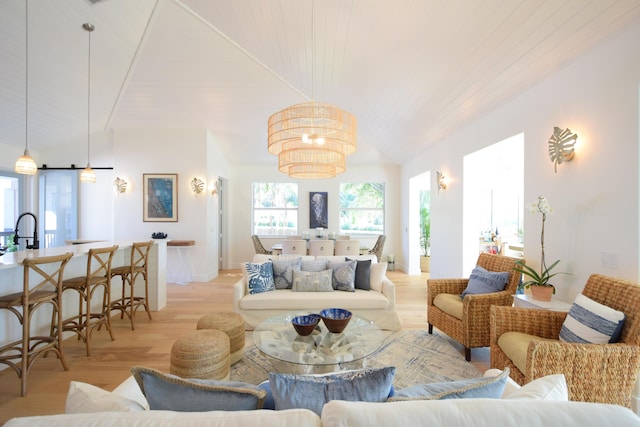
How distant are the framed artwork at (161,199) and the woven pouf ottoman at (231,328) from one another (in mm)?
3720

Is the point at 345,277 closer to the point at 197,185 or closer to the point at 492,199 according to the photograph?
the point at 197,185

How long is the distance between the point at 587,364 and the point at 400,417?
5.40ft

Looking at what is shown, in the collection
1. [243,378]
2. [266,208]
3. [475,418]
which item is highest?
[266,208]

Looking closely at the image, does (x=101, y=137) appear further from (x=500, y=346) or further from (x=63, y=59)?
(x=500, y=346)

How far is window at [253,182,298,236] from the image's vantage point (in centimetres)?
739

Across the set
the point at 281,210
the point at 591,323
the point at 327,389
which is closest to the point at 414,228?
the point at 281,210

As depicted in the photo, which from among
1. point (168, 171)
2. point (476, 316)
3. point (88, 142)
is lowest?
point (476, 316)

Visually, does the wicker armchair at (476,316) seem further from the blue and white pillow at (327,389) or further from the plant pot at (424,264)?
the plant pot at (424,264)

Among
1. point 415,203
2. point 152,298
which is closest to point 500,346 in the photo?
point 152,298

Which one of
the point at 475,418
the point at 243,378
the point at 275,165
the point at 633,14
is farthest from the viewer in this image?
the point at 275,165

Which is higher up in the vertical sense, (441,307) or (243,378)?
(441,307)

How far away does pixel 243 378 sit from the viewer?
2307 mm

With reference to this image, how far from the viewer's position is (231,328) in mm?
2498

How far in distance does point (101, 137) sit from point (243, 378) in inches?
233
